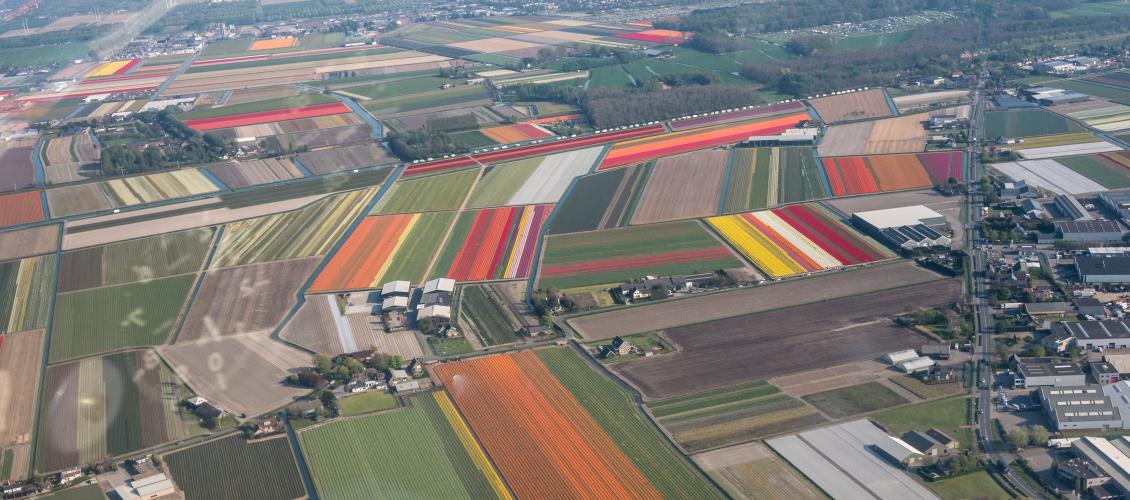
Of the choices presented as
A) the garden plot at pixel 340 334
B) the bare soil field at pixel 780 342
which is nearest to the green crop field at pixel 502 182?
the garden plot at pixel 340 334

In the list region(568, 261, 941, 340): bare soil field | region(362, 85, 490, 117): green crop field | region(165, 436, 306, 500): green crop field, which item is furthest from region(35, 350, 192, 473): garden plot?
region(362, 85, 490, 117): green crop field

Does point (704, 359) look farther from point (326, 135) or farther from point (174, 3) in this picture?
point (174, 3)

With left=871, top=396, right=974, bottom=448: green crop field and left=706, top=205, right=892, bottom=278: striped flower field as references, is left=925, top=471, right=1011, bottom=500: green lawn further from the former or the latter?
left=706, top=205, right=892, bottom=278: striped flower field

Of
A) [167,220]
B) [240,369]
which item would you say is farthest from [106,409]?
[167,220]

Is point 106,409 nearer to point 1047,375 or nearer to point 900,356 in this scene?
point 900,356

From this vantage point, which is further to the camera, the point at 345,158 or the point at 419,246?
the point at 345,158
